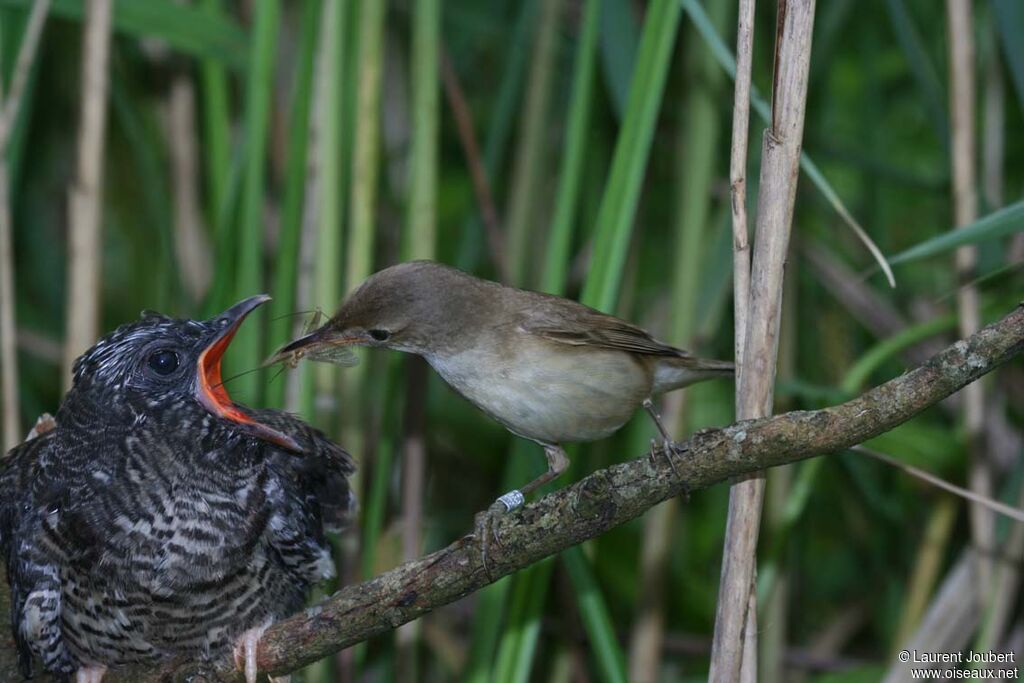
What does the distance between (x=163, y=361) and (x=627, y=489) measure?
1.14 metres

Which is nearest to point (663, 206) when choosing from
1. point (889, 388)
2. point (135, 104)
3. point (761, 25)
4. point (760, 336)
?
point (761, 25)

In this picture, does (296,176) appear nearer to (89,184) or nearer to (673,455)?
(89,184)

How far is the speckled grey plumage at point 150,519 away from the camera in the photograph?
92.4 inches

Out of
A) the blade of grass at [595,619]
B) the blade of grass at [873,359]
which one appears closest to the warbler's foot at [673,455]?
the blade of grass at [595,619]

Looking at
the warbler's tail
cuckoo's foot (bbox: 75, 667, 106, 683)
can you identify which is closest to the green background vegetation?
the warbler's tail

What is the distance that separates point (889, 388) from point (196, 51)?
2029 millimetres

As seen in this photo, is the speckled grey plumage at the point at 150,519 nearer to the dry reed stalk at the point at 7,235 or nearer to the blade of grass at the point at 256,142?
the blade of grass at the point at 256,142

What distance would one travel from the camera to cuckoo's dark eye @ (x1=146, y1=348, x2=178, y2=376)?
8.32ft

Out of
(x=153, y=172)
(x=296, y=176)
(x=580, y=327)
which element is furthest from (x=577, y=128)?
(x=153, y=172)

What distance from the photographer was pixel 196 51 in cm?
308

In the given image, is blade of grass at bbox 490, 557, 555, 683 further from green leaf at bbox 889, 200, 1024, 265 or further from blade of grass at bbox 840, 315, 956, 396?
green leaf at bbox 889, 200, 1024, 265

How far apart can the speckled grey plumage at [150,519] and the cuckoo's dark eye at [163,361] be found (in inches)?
0.6

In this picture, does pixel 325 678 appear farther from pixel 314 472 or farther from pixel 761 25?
pixel 761 25

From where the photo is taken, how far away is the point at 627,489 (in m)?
1.88
